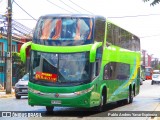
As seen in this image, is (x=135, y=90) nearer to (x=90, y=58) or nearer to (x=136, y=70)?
(x=136, y=70)

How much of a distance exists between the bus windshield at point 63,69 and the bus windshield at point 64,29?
68 cm

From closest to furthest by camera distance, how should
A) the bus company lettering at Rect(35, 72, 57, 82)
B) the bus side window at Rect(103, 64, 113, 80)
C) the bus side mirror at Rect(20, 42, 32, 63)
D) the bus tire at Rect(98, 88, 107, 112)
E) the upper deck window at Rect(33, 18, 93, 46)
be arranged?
1. the bus company lettering at Rect(35, 72, 57, 82)
2. the upper deck window at Rect(33, 18, 93, 46)
3. the bus side mirror at Rect(20, 42, 32, 63)
4. the bus tire at Rect(98, 88, 107, 112)
5. the bus side window at Rect(103, 64, 113, 80)

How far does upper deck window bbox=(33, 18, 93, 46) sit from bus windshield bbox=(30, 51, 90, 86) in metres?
0.64

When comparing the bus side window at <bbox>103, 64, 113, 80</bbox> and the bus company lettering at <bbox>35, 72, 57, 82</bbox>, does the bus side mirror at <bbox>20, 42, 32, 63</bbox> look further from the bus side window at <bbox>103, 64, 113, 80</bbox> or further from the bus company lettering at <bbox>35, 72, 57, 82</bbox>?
the bus side window at <bbox>103, 64, 113, 80</bbox>

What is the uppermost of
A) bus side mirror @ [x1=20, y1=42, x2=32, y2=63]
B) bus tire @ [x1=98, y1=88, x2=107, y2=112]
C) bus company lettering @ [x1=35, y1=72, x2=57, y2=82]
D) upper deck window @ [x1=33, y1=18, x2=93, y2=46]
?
upper deck window @ [x1=33, y1=18, x2=93, y2=46]

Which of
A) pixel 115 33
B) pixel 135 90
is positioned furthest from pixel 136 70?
pixel 115 33

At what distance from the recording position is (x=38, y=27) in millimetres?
16031

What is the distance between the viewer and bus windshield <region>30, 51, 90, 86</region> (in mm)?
15289

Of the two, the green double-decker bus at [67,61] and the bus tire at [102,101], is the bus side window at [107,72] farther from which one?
the green double-decker bus at [67,61]

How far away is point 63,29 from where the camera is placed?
15750 millimetres

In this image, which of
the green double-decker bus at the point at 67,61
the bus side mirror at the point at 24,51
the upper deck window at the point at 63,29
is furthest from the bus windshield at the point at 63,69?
the bus side mirror at the point at 24,51

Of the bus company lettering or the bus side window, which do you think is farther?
the bus side window

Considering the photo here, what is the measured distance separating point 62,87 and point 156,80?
2033 inches

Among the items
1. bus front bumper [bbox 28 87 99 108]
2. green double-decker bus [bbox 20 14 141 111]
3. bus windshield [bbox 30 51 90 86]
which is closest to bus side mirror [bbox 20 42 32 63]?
green double-decker bus [bbox 20 14 141 111]
